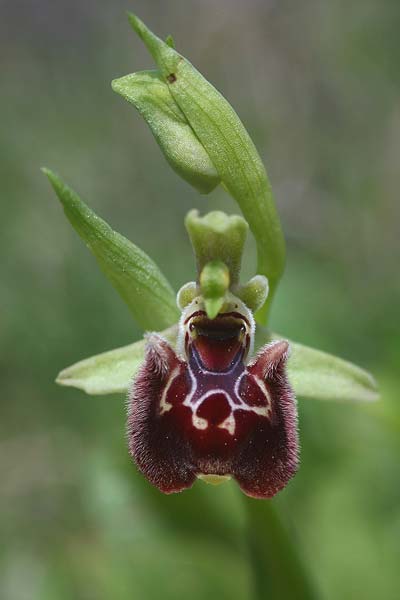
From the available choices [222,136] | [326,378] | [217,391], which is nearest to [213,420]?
[217,391]

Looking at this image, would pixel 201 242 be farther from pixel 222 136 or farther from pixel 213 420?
pixel 213 420

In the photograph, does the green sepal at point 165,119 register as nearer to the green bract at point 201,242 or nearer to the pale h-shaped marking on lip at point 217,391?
the green bract at point 201,242

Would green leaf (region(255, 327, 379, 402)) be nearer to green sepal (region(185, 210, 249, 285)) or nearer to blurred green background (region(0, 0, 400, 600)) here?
green sepal (region(185, 210, 249, 285))

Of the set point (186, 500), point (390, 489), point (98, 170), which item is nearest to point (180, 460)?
point (186, 500)

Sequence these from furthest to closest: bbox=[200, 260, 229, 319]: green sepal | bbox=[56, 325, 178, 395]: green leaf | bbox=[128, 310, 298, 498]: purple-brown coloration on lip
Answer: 1. bbox=[56, 325, 178, 395]: green leaf
2. bbox=[200, 260, 229, 319]: green sepal
3. bbox=[128, 310, 298, 498]: purple-brown coloration on lip

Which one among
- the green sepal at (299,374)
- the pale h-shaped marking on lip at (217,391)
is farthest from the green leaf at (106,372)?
the pale h-shaped marking on lip at (217,391)

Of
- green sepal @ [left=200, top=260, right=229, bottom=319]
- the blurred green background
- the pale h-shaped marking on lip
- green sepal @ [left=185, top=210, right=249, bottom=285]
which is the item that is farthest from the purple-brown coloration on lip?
the blurred green background
